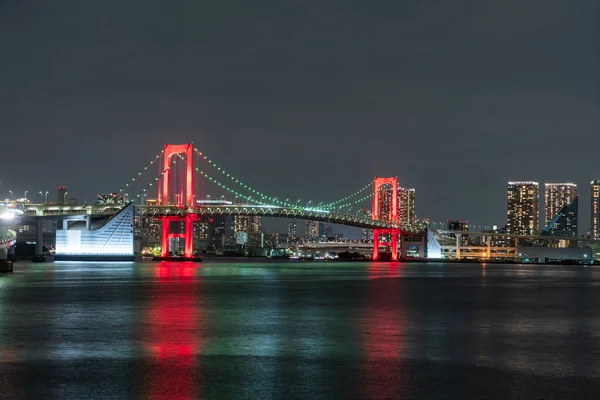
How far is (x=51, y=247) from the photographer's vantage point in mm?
180000

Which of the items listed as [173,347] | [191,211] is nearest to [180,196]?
[191,211]

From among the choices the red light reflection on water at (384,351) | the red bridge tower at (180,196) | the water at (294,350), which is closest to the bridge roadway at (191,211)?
the red bridge tower at (180,196)

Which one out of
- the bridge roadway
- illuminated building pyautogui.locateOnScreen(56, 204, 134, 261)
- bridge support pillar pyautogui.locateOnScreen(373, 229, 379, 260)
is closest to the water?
illuminated building pyautogui.locateOnScreen(56, 204, 134, 261)

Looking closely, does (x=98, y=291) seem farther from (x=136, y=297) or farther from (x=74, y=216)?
(x=74, y=216)

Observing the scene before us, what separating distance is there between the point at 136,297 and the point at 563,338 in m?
17.7

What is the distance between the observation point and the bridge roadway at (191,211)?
9362cm

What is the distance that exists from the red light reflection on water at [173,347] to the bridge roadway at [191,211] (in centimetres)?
6550

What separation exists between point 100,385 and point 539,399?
5.97 m

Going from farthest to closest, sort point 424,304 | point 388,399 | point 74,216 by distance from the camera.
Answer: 1. point 74,216
2. point 424,304
3. point 388,399


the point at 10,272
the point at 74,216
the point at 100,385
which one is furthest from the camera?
the point at 74,216

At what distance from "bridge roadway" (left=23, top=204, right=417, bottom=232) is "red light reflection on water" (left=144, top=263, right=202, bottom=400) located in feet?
215

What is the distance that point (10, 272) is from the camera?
197ft

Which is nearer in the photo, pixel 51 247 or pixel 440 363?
pixel 440 363

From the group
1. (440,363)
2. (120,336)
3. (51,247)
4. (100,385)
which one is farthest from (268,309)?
(51,247)
